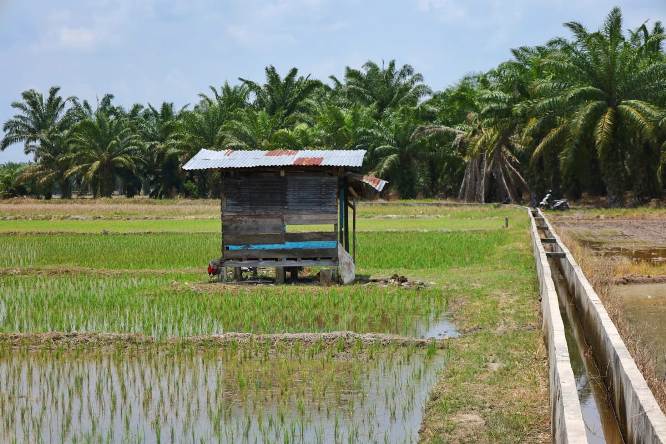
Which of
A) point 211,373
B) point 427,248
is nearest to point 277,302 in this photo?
point 211,373

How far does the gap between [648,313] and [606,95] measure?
23942 mm

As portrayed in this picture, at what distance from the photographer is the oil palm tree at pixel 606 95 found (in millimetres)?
32375

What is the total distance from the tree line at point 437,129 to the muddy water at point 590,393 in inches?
877

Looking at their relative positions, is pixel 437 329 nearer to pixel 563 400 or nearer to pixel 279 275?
pixel 279 275

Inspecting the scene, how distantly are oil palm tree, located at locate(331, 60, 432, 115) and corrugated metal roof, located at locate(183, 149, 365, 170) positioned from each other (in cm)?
3465

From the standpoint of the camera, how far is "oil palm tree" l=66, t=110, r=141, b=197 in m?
49.1

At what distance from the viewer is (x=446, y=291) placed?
13492 mm

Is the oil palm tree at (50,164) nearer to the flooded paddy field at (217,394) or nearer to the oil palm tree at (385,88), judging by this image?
the oil palm tree at (385,88)

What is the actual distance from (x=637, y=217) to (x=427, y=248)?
13.0 m

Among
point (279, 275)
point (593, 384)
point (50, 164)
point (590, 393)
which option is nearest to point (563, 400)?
point (590, 393)

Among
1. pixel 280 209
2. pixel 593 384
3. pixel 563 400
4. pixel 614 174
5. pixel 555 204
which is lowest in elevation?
pixel 593 384

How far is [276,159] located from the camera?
49.0 ft

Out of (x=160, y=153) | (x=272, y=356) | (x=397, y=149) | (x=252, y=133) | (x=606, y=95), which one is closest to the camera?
(x=272, y=356)

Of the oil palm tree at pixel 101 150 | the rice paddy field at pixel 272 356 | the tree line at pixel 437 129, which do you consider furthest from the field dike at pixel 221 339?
the oil palm tree at pixel 101 150
